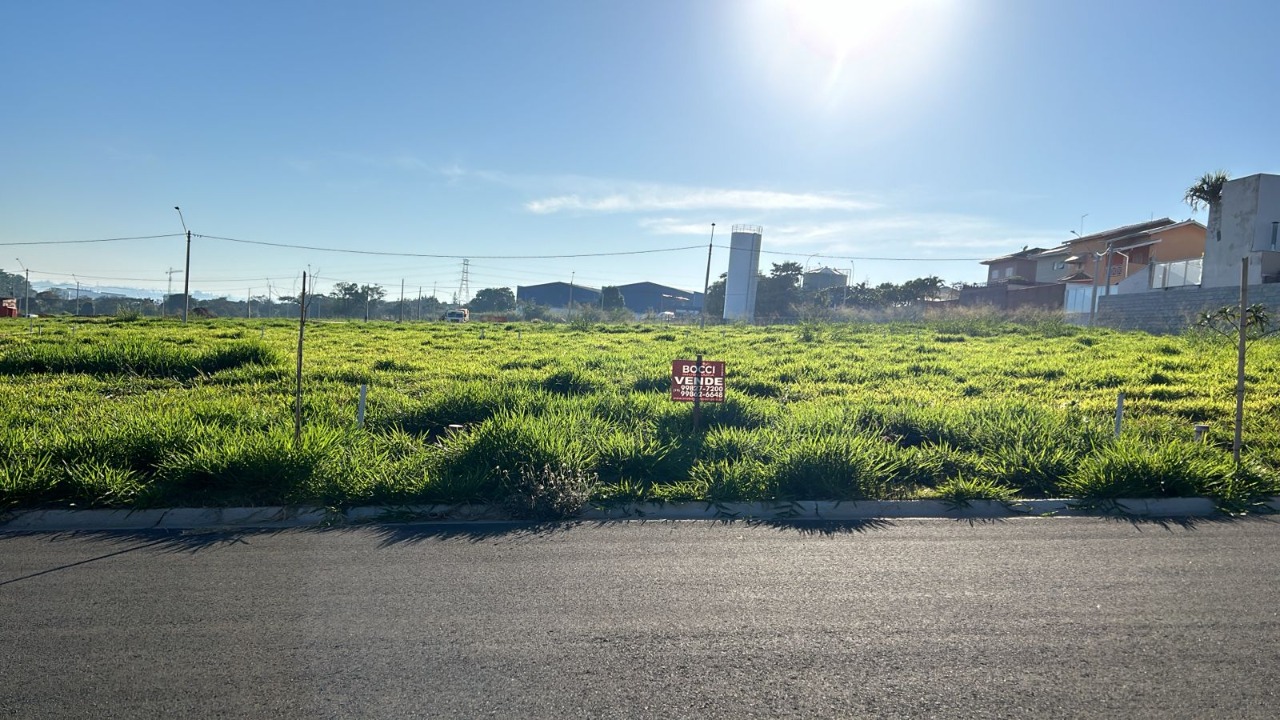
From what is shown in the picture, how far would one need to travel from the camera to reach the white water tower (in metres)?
63.2

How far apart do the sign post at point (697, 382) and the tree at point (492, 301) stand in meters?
81.8

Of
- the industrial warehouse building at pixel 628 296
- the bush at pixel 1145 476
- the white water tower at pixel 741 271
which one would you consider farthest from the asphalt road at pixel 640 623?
the industrial warehouse building at pixel 628 296

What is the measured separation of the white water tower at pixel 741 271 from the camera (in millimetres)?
63188

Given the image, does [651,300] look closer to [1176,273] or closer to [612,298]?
[612,298]

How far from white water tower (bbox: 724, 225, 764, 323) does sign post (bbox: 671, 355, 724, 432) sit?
178 ft

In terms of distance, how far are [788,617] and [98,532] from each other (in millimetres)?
5130

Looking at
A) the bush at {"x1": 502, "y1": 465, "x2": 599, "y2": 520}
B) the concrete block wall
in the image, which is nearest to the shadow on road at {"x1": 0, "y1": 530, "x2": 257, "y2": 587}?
the bush at {"x1": 502, "y1": 465, "x2": 599, "y2": 520}

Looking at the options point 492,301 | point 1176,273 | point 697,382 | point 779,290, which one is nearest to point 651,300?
point 492,301

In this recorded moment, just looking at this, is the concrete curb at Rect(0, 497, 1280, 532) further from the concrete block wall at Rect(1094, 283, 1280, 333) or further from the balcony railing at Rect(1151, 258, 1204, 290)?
the balcony railing at Rect(1151, 258, 1204, 290)

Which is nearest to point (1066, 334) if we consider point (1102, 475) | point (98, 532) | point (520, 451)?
point (1102, 475)

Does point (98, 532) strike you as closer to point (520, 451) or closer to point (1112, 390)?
point (520, 451)

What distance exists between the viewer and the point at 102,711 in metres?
3.45

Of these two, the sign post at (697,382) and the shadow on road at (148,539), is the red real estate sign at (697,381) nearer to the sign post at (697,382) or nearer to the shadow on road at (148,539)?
the sign post at (697,382)

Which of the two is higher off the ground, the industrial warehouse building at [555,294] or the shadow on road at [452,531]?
the industrial warehouse building at [555,294]
